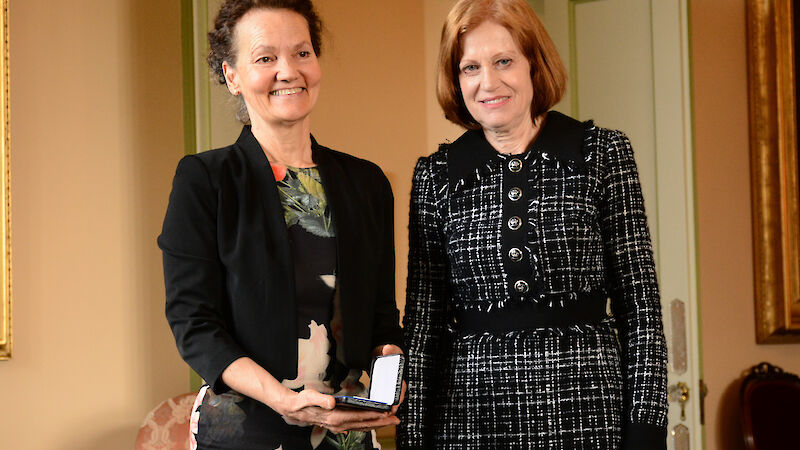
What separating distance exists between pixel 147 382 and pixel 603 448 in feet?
5.98

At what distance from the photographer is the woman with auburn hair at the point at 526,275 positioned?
6.16 feet

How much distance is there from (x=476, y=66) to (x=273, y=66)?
448mm

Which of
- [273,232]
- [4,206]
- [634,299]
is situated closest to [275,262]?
[273,232]

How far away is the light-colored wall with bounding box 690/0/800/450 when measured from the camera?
15.3 ft

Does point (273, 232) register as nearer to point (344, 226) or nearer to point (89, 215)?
point (344, 226)

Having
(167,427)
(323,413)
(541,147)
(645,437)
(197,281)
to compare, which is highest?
(541,147)

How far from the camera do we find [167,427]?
115 inches

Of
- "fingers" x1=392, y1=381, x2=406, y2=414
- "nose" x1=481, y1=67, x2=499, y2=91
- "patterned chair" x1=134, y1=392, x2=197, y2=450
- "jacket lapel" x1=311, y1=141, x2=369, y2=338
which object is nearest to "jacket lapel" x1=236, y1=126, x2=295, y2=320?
"jacket lapel" x1=311, y1=141, x2=369, y2=338

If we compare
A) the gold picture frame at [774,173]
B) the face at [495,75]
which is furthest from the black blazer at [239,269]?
the gold picture frame at [774,173]

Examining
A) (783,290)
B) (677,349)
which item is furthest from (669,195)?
(783,290)

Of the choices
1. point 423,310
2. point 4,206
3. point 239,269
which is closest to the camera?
point 239,269

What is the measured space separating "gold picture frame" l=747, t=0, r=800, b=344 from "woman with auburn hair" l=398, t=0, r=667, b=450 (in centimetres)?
303

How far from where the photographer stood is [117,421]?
3057 mm

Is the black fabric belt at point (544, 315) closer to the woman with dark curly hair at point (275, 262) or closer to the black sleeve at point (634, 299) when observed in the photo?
the black sleeve at point (634, 299)
